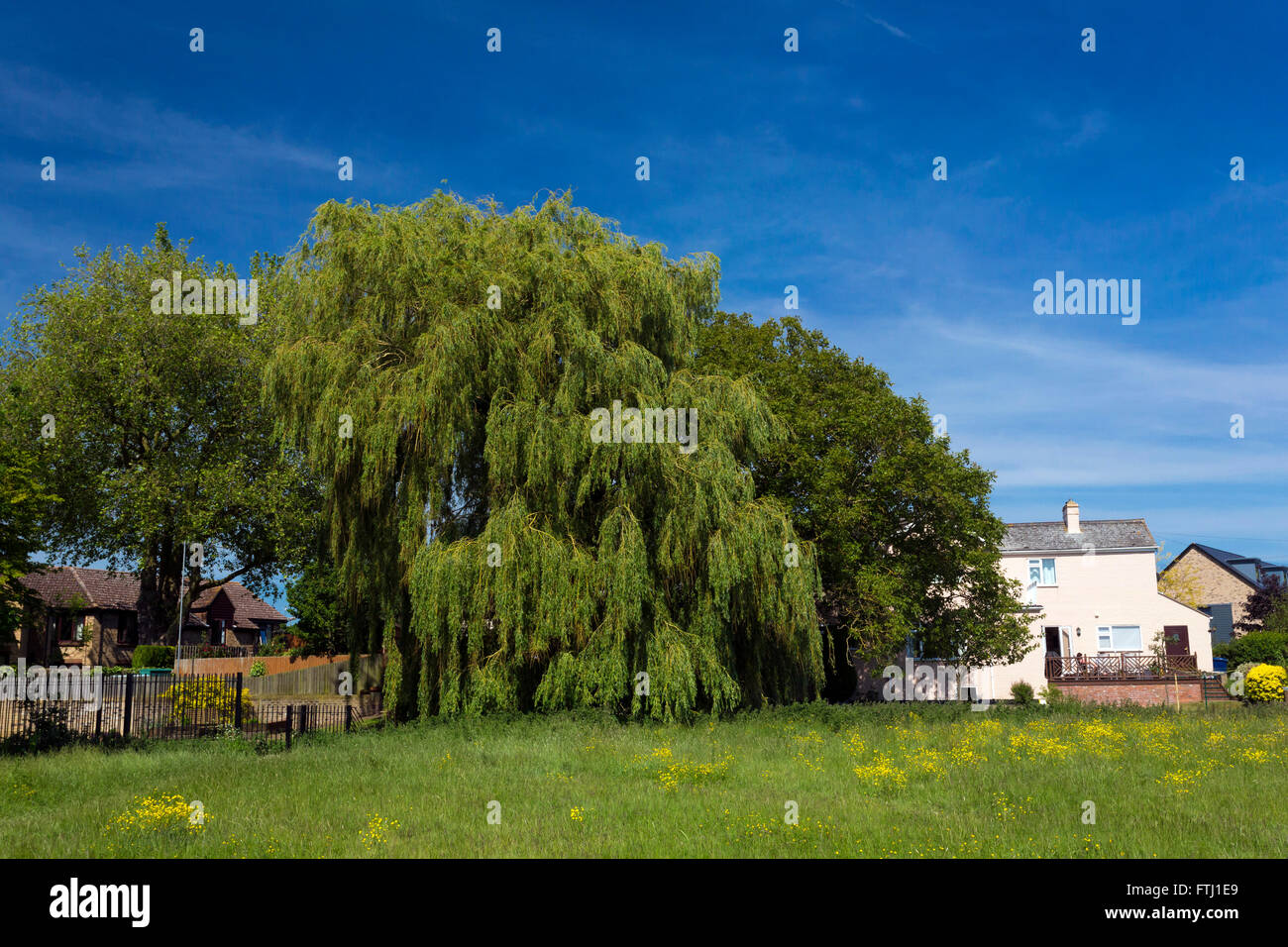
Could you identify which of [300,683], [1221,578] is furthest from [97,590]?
[1221,578]

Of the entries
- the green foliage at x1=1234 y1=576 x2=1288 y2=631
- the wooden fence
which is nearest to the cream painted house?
the green foliage at x1=1234 y1=576 x2=1288 y2=631

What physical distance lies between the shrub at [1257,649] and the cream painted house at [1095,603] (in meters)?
2.11

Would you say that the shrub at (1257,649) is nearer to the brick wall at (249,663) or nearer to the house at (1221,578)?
the house at (1221,578)

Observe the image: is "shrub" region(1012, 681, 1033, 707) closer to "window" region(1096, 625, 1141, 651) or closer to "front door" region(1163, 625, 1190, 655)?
"window" region(1096, 625, 1141, 651)

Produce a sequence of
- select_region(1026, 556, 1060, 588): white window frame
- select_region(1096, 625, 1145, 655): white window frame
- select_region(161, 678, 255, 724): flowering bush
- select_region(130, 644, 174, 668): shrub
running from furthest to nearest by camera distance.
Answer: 1. select_region(1026, 556, 1060, 588): white window frame
2. select_region(1096, 625, 1145, 655): white window frame
3. select_region(130, 644, 174, 668): shrub
4. select_region(161, 678, 255, 724): flowering bush

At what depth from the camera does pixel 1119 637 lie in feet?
137

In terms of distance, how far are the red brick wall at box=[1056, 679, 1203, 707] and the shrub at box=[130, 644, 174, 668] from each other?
130ft

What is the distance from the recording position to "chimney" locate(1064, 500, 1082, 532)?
145 ft

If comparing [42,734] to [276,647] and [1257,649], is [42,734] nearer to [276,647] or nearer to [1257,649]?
[276,647]

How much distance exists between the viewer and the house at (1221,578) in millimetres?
62281

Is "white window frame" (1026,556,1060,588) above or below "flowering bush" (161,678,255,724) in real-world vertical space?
above

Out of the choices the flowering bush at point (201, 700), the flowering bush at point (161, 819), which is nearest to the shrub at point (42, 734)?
the flowering bush at point (201, 700)
